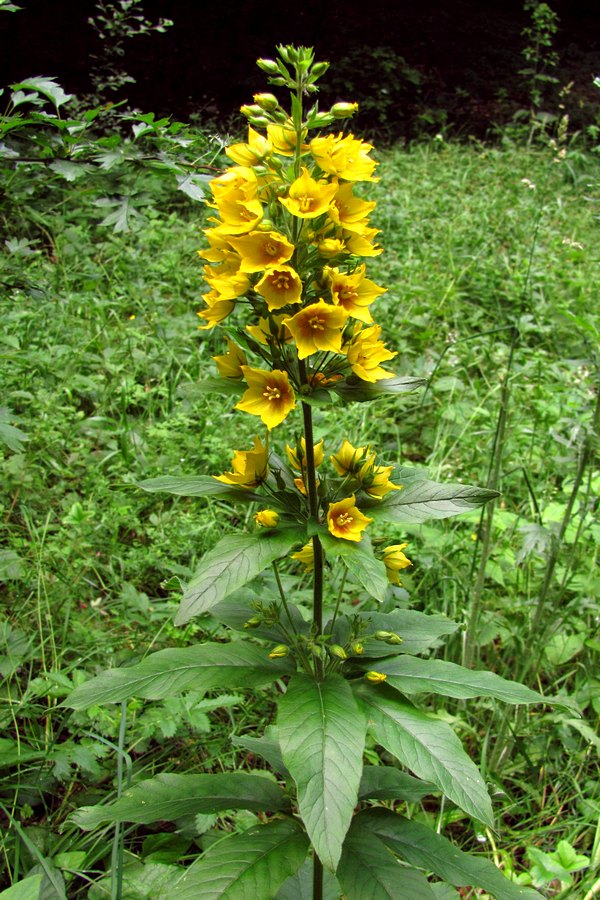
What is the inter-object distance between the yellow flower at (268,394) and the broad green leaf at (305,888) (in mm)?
895

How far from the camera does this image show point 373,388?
116cm

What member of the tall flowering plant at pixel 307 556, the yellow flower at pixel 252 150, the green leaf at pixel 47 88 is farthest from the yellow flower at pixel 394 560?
the green leaf at pixel 47 88

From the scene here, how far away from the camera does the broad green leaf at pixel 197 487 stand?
1150mm

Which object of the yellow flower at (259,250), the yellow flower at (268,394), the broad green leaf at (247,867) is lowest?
the broad green leaf at (247,867)

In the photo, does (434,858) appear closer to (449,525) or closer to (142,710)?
(142,710)

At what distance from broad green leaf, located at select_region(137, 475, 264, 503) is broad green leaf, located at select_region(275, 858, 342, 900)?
0.75m

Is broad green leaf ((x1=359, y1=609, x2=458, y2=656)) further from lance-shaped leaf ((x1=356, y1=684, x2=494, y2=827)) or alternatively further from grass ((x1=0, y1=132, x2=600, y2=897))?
grass ((x1=0, y1=132, x2=600, y2=897))

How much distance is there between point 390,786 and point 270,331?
0.88 m

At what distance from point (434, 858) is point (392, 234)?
181 inches

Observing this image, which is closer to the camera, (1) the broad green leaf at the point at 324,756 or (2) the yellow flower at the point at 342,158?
(1) the broad green leaf at the point at 324,756

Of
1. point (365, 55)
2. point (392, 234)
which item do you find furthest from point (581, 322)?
point (365, 55)

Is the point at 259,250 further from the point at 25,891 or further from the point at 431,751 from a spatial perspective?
the point at 25,891

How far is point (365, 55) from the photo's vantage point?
9289 mm

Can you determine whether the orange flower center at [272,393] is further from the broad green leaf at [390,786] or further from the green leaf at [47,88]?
the green leaf at [47,88]
